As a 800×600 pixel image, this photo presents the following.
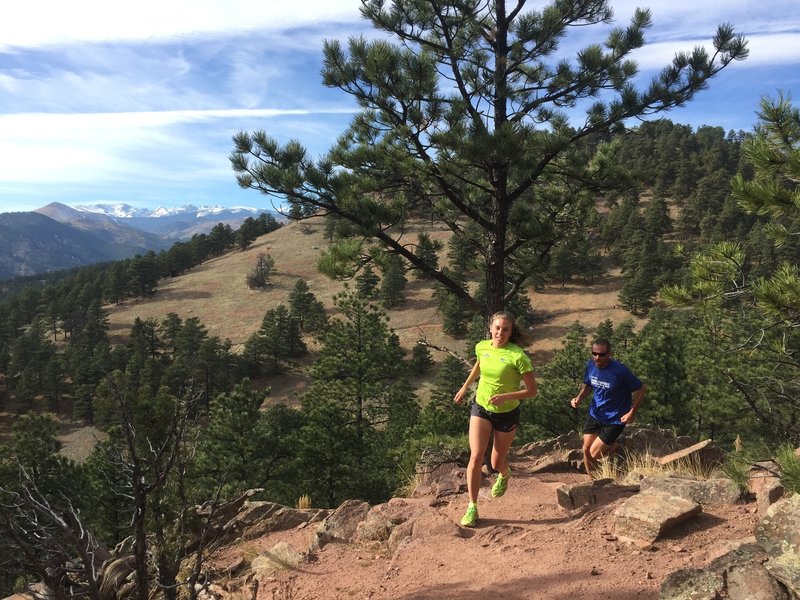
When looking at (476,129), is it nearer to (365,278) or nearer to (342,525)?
(342,525)

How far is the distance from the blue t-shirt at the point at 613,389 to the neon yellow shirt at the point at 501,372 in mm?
1606

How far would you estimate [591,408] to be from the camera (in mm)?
5773

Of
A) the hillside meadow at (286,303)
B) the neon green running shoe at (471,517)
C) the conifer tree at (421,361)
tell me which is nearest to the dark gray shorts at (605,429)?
the neon green running shoe at (471,517)

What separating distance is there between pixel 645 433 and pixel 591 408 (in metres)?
2.50

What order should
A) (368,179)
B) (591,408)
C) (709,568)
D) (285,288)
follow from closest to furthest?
(709,568), (591,408), (368,179), (285,288)

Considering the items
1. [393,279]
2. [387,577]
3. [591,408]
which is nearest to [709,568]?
[387,577]

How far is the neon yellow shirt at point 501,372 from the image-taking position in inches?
170

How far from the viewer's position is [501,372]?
4344 millimetres

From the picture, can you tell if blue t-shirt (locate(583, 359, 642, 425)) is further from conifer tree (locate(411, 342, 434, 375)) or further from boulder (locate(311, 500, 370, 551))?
conifer tree (locate(411, 342, 434, 375))

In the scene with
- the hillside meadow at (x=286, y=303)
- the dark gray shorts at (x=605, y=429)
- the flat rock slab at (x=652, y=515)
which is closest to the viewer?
the flat rock slab at (x=652, y=515)

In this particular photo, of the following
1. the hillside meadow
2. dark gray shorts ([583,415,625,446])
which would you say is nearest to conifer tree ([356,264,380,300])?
dark gray shorts ([583,415,625,446])

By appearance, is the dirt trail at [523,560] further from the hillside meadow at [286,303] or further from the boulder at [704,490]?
the hillside meadow at [286,303]

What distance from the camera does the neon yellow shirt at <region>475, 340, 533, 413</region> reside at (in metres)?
4.33

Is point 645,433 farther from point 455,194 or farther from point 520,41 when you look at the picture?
point 520,41
